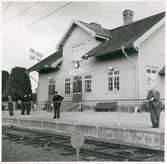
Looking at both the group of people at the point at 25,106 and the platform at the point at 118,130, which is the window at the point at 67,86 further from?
the platform at the point at 118,130

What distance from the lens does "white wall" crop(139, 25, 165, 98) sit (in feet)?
48.2

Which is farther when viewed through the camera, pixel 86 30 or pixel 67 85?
pixel 67 85

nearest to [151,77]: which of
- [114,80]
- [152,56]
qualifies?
[152,56]

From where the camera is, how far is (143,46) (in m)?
14.9

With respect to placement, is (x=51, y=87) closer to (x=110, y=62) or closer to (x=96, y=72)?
(x=96, y=72)

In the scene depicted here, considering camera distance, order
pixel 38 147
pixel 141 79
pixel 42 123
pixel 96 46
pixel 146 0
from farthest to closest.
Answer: pixel 96 46
pixel 141 79
pixel 42 123
pixel 38 147
pixel 146 0

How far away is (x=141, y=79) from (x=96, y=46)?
14.1 feet

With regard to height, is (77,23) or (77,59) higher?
(77,23)

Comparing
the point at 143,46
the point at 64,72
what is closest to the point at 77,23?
the point at 64,72

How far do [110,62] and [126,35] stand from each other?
1.83 metres

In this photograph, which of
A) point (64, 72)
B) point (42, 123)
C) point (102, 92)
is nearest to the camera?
point (42, 123)

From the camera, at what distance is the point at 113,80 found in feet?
52.5

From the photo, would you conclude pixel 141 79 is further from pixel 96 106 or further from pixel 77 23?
pixel 77 23

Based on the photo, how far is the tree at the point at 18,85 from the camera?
20625 millimetres
